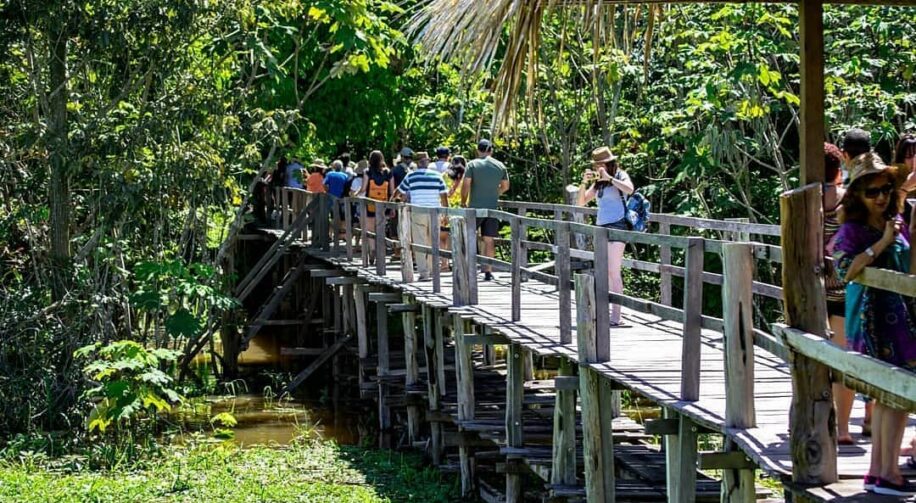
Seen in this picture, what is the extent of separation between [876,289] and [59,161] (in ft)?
36.6

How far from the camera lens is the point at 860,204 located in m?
6.20

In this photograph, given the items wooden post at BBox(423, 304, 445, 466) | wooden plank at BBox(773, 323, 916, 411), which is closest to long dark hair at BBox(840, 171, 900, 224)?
wooden plank at BBox(773, 323, 916, 411)

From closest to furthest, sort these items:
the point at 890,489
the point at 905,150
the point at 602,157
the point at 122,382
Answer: the point at 890,489
the point at 905,150
the point at 602,157
the point at 122,382

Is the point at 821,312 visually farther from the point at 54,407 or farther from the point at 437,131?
the point at 437,131

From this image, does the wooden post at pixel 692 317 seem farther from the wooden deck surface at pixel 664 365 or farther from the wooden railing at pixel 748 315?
the wooden deck surface at pixel 664 365

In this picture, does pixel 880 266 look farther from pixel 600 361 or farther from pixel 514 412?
pixel 514 412

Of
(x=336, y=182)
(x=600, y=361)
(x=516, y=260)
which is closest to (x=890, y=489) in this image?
(x=600, y=361)

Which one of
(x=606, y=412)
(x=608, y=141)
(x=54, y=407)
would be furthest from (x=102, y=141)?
(x=608, y=141)

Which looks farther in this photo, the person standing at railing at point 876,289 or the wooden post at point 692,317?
the wooden post at point 692,317

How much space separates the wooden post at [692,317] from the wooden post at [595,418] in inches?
62.0

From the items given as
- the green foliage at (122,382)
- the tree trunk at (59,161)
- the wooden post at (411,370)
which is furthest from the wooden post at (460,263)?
the tree trunk at (59,161)

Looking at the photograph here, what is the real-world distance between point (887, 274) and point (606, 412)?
14.6 ft

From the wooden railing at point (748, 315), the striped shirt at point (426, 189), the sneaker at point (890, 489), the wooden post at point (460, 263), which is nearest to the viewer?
the wooden railing at point (748, 315)

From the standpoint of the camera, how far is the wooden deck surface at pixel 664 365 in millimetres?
6766
